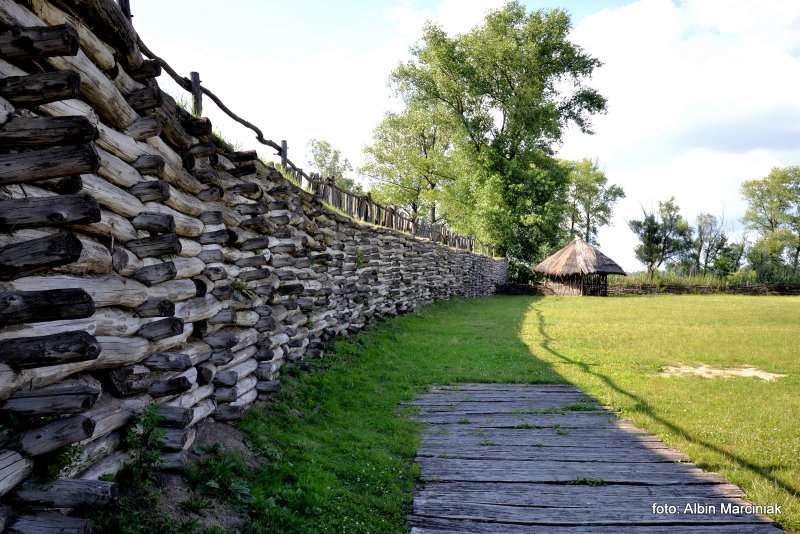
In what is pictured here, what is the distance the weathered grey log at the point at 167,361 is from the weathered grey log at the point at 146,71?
204 centimetres

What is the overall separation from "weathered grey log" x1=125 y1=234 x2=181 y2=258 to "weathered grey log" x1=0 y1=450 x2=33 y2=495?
151 centimetres

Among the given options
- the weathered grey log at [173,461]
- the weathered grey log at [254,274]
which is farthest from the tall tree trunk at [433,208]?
the weathered grey log at [173,461]

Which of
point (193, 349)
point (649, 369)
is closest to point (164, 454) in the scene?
point (193, 349)

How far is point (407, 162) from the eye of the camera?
149 ft

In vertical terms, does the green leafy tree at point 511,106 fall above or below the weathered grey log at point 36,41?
above

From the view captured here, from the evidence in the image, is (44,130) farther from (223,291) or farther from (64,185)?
(223,291)

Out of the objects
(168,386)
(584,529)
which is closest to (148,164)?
(168,386)

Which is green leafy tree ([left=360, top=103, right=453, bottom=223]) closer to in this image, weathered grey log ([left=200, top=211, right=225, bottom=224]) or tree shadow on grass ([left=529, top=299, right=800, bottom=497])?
tree shadow on grass ([left=529, top=299, right=800, bottom=497])

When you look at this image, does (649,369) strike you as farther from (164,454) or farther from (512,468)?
(164,454)

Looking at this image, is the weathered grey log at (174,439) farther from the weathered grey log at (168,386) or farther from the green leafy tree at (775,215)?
the green leafy tree at (775,215)

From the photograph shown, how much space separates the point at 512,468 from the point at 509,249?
32.0 meters

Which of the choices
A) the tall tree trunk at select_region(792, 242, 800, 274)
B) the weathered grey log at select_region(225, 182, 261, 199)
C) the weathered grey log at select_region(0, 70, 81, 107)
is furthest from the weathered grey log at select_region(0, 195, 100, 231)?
the tall tree trunk at select_region(792, 242, 800, 274)

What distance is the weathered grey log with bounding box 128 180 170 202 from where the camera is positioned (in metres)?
3.59

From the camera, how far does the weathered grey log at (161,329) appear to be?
3.56m
